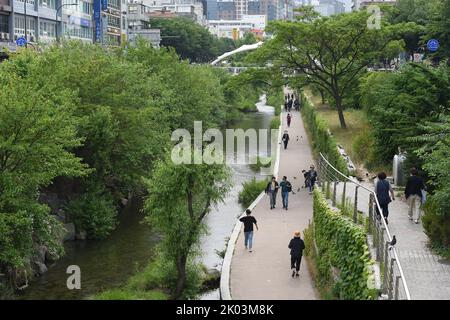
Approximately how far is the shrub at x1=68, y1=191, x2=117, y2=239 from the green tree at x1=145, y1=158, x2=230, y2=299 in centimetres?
932

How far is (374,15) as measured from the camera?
3969 cm

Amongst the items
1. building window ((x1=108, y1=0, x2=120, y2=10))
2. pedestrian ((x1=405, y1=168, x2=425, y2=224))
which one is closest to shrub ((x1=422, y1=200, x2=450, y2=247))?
pedestrian ((x1=405, y1=168, x2=425, y2=224))

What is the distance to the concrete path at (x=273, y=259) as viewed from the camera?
57.1ft

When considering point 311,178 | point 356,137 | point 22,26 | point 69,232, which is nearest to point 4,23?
point 22,26

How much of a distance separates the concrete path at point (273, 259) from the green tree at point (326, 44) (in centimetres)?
1125

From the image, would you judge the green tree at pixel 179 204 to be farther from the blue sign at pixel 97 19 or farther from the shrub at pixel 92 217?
the blue sign at pixel 97 19

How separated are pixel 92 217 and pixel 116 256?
3.24m

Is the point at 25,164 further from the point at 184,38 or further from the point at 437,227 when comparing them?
the point at 184,38

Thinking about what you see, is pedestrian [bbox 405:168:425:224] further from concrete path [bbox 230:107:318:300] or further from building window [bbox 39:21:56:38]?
building window [bbox 39:21:56:38]

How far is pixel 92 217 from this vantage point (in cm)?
2814

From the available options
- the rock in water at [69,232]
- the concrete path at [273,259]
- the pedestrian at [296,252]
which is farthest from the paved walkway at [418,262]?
the rock in water at [69,232]
